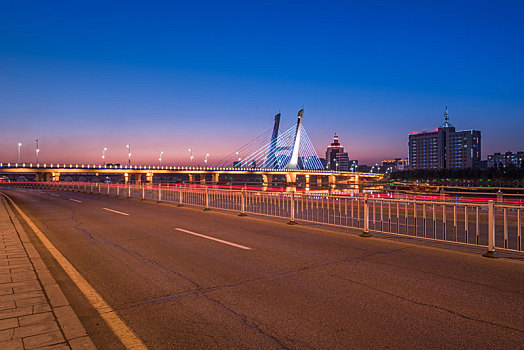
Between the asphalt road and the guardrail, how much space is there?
68.0 inches

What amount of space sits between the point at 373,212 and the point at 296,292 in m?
8.34

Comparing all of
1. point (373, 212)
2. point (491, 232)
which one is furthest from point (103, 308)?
point (373, 212)

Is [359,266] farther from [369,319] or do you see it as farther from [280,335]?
[280,335]

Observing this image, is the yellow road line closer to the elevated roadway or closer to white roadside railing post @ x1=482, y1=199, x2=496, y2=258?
white roadside railing post @ x1=482, y1=199, x2=496, y2=258

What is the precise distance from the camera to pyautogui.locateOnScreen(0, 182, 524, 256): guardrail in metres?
9.96

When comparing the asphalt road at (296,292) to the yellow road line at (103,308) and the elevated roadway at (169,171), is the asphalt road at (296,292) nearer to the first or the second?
the yellow road line at (103,308)

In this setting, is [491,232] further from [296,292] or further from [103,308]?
[103,308]

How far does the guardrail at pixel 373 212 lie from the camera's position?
9.96m

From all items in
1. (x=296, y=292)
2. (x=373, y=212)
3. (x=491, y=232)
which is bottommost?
(x=296, y=292)

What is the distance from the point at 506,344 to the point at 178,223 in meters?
10.5

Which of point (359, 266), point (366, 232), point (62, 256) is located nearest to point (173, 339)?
point (359, 266)

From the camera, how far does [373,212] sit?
41.5 feet

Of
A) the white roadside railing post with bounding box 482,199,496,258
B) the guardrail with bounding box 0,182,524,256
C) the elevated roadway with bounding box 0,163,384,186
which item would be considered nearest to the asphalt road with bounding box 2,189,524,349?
the white roadside railing post with bounding box 482,199,496,258

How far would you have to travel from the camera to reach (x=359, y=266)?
6.60 meters
